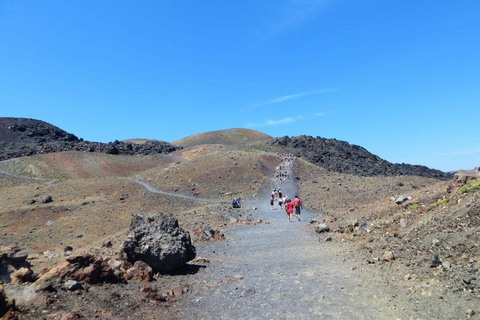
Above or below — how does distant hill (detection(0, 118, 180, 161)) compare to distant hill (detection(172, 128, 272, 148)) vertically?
below

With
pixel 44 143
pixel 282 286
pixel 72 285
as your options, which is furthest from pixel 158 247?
pixel 44 143

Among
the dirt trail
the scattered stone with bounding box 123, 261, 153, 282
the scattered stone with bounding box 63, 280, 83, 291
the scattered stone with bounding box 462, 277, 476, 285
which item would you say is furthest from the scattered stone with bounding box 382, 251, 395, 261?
the scattered stone with bounding box 63, 280, 83, 291

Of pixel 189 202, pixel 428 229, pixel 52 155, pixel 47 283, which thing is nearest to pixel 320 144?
pixel 189 202

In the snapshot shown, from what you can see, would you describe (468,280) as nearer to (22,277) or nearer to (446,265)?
(446,265)

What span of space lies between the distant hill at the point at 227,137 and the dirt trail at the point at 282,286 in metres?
114

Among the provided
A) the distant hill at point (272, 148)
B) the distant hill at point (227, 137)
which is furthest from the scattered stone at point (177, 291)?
the distant hill at point (227, 137)

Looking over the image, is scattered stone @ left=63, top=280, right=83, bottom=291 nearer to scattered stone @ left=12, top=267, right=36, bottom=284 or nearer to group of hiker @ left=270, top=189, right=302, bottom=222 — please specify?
scattered stone @ left=12, top=267, right=36, bottom=284

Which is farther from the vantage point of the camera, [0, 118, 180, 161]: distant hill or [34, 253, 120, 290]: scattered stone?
[0, 118, 180, 161]: distant hill

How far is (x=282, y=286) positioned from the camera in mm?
7992

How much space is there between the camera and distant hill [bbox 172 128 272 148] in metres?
129

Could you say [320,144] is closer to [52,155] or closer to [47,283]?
[52,155]

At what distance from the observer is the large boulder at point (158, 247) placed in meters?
9.53

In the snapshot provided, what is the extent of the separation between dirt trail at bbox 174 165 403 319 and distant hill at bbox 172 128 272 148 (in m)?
114

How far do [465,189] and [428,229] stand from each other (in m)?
3.19
